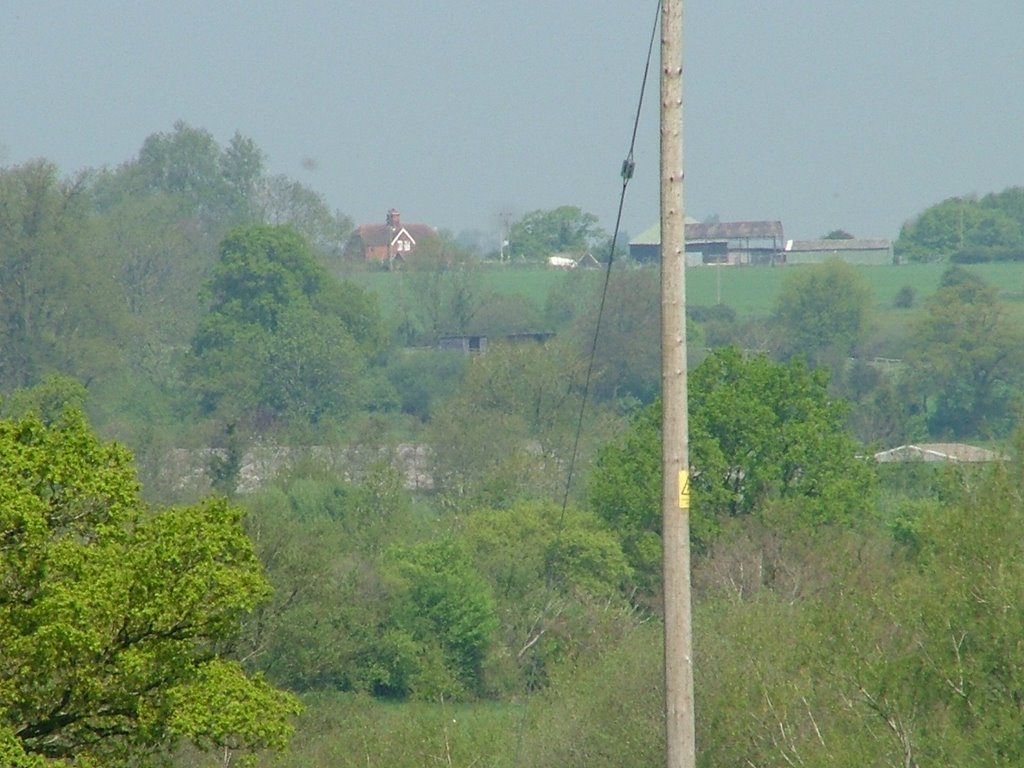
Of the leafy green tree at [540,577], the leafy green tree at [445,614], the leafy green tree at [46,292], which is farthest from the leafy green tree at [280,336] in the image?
the leafy green tree at [445,614]

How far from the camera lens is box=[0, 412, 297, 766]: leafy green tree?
10773 mm

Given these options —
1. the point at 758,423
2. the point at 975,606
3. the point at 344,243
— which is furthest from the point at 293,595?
the point at 344,243

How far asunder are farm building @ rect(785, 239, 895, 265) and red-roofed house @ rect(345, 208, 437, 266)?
29.3 metres

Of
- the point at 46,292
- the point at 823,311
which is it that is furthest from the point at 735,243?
the point at 46,292

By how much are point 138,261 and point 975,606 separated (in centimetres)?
8724

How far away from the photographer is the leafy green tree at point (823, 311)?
93500mm

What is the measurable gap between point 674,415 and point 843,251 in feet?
425

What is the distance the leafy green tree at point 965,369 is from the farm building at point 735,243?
37581 millimetres

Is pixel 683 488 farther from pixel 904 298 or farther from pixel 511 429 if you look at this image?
pixel 904 298

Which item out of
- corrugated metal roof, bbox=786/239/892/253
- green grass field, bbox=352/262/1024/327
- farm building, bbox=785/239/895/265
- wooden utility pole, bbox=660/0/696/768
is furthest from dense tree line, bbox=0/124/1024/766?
corrugated metal roof, bbox=786/239/892/253

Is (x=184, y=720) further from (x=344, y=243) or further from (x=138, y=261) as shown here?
(x=344, y=243)

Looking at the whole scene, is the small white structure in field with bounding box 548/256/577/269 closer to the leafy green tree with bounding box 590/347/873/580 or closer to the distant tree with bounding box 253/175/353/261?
the distant tree with bounding box 253/175/353/261

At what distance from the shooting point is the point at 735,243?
12762cm

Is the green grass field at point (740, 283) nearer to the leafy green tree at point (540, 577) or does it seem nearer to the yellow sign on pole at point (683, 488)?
the leafy green tree at point (540, 577)
